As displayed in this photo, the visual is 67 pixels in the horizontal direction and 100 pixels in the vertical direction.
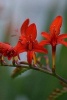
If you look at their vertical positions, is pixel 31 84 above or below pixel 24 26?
below

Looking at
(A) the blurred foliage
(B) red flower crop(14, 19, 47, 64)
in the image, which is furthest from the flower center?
(A) the blurred foliage

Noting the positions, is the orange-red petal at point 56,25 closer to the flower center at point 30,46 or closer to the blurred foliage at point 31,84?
the flower center at point 30,46

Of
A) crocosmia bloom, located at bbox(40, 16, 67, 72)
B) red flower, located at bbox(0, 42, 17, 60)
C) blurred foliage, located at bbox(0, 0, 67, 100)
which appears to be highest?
crocosmia bloom, located at bbox(40, 16, 67, 72)

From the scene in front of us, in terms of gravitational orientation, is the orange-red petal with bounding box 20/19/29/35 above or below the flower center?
above

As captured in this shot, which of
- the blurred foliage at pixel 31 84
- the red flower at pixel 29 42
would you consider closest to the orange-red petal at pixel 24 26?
the red flower at pixel 29 42

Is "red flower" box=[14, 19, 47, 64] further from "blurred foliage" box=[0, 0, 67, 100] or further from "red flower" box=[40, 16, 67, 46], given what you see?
"blurred foliage" box=[0, 0, 67, 100]

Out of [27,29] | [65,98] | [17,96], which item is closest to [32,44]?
[27,29]

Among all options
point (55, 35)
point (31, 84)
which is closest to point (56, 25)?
point (55, 35)

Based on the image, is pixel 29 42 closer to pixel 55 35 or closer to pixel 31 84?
pixel 55 35
